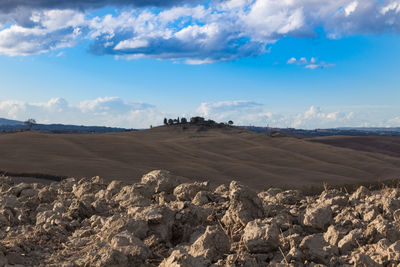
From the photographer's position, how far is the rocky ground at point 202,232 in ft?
15.1

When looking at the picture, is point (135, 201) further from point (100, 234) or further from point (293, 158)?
point (293, 158)

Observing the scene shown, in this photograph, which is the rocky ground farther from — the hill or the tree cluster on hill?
the tree cluster on hill

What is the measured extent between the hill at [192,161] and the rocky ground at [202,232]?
2262 centimetres

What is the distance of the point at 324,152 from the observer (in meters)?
65.2

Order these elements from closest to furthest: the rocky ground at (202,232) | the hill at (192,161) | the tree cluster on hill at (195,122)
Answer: the rocky ground at (202,232) < the hill at (192,161) < the tree cluster on hill at (195,122)

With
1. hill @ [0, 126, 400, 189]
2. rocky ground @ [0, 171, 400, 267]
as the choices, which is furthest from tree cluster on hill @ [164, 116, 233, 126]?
rocky ground @ [0, 171, 400, 267]

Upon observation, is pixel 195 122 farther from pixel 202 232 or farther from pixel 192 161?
pixel 202 232

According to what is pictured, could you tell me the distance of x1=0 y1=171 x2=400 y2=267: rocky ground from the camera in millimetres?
4591

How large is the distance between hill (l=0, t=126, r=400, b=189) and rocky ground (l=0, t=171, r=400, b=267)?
22623 millimetres

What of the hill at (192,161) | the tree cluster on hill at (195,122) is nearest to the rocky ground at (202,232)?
the hill at (192,161)

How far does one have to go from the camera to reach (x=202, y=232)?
5809 mm

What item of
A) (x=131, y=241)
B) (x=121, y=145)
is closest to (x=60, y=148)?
(x=121, y=145)

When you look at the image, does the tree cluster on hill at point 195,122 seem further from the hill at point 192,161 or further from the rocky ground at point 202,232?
the rocky ground at point 202,232

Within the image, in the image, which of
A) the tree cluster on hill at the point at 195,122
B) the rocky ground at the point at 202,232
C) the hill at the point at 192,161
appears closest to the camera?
the rocky ground at the point at 202,232
